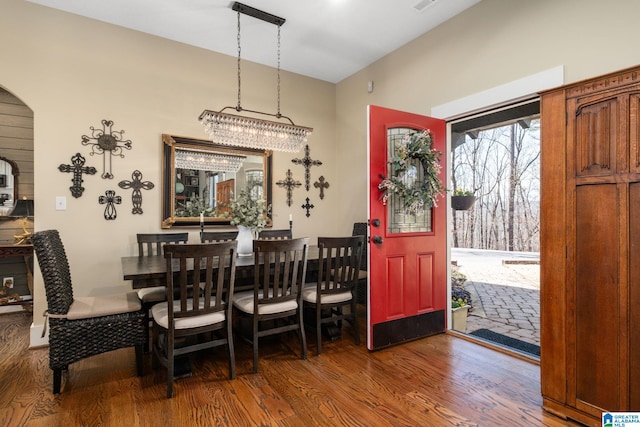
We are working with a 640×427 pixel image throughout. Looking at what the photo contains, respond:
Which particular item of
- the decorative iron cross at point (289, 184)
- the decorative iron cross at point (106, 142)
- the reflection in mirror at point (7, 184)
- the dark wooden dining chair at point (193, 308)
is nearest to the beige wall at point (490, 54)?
the decorative iron cross at point (289, 184)

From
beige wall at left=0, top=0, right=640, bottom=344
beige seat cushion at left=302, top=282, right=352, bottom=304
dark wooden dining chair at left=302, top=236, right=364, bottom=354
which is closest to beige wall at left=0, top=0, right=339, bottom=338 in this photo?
beige wall at left=0, top=0, right=640, bottom=344

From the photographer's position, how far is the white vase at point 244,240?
3.19 metres

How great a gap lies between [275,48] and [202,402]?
358 cm

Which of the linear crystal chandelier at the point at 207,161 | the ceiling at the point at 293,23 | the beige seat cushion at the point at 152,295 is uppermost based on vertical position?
the ceiling at the point at 293,23

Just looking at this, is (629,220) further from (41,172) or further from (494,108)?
(41,172)

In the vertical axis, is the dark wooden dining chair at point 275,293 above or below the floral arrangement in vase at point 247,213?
below

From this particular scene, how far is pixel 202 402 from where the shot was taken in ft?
6.89

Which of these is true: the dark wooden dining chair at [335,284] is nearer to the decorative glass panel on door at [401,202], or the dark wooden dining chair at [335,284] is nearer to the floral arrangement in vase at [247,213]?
the decorative glass panel on door at [401,202]

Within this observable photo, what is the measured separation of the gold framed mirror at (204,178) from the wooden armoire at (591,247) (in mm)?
3055

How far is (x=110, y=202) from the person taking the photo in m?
3.33

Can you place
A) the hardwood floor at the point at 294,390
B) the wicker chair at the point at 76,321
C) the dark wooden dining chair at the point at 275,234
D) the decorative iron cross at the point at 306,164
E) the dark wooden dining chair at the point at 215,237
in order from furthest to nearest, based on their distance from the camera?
the decorative iron cross at the point at 306,164
the dark wooden dining chair at the point at 275,234
the dark wooden dining chair at the point at 215,237
the wicker chair at the point at 76,321
the hardwood floor at the point at 294,390

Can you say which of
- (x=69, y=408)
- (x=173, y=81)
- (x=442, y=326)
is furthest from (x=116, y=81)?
(x=442, y=326)

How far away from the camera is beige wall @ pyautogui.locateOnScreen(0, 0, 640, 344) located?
7.89 ft

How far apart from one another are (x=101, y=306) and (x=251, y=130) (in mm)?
1933
